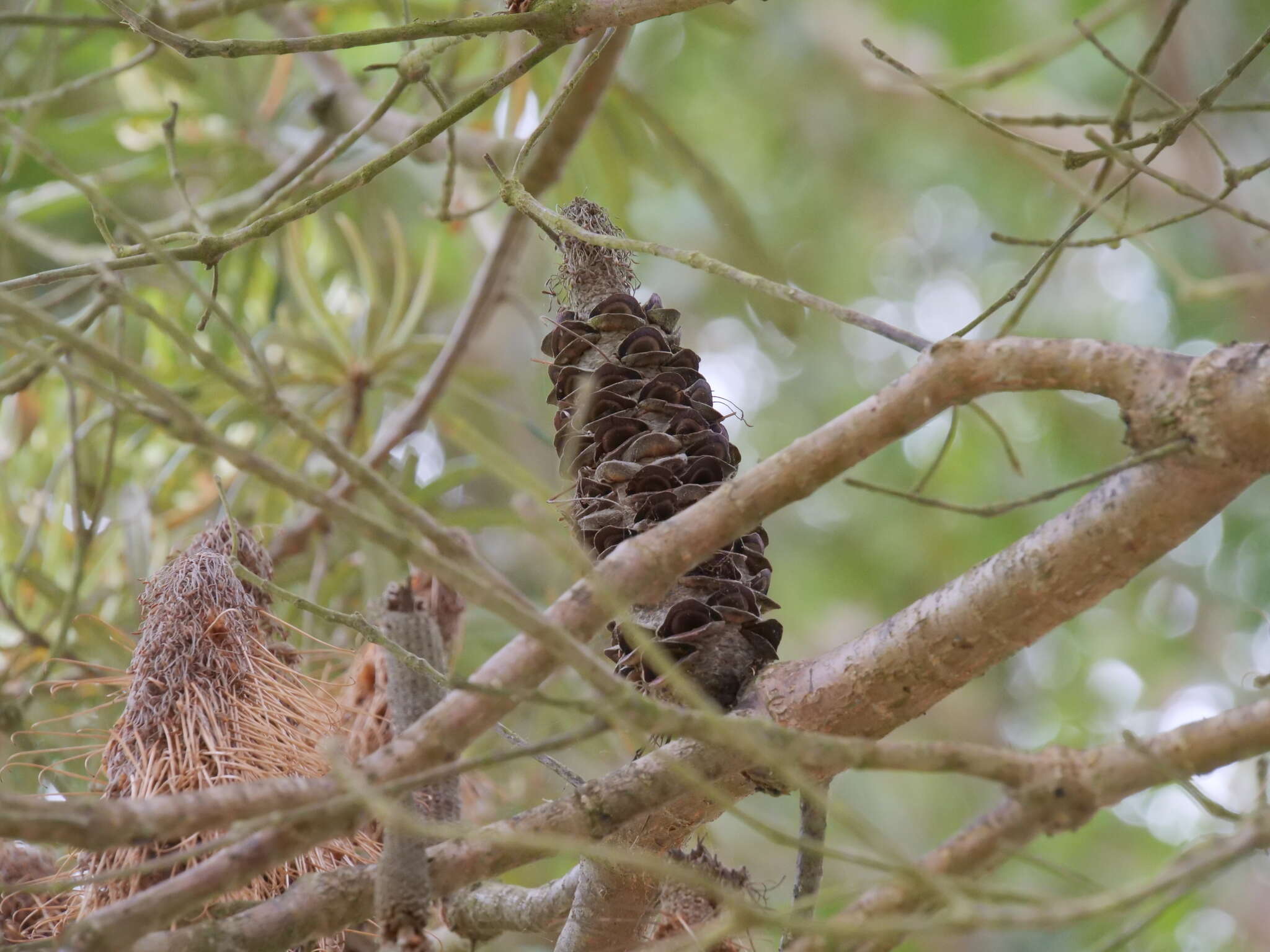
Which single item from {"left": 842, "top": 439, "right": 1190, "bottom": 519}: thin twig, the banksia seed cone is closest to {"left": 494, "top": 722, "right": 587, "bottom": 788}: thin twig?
the banksia seed cone

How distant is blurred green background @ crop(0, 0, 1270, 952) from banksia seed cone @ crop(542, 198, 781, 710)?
13 cm

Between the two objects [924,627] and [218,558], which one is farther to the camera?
[218,558]

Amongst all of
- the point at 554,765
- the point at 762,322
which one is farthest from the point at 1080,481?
the point at 762,322

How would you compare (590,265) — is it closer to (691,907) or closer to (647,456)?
(647,456)

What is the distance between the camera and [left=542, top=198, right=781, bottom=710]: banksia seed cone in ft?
2.43

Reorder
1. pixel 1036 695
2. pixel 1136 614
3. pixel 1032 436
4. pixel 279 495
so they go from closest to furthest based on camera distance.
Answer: pixel 279 495 < pixel 1032 436 < pixel 1136 614 < pixel 1036 695

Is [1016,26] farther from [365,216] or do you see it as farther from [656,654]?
[656,654]

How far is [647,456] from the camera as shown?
784 millimetres

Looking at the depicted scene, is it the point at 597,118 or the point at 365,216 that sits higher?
the point at 365,216

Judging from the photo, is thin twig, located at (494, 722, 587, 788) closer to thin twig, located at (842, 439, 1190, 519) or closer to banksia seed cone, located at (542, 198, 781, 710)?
banksia seed cone, located at (542, 198, 781, 710)

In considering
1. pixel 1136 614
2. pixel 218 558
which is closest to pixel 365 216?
pixel 218 558

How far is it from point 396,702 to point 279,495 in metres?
Answer: 0.96

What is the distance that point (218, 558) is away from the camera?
0.88m

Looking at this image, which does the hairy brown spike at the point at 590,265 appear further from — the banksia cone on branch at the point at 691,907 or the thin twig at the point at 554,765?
the banksia cone on branch at the point at 691,907
